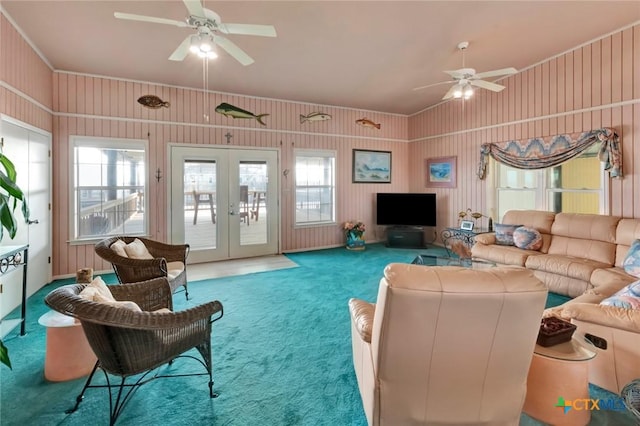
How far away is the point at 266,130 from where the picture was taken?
6.00m

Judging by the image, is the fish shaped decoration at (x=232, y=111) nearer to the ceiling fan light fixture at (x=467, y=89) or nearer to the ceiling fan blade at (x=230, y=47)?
the ceiling fan blade at (x=230, y=47)

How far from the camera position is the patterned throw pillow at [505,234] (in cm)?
469

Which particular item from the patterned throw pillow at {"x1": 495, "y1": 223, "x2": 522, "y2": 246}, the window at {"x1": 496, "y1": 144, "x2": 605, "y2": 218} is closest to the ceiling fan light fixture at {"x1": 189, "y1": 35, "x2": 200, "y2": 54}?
the patterned throw pillow at {"x1": 495, "y1": 223, "x2": 522, "y2": 246}

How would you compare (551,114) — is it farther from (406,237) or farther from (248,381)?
(248,381)

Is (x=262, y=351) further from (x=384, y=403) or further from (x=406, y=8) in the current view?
(x=406, y=8)

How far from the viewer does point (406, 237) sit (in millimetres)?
6699

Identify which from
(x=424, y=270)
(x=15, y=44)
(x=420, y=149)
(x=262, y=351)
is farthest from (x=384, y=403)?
(x=420, y=149)

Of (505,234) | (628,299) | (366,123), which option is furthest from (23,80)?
(505,234)

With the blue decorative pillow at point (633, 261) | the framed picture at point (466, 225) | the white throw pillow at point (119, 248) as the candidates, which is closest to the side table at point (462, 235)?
the framed picture at point (466, 225)

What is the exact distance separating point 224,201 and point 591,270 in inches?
210

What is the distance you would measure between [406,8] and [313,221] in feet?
13.8

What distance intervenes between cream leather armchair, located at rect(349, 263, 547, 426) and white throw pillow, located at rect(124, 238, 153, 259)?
2803 mm

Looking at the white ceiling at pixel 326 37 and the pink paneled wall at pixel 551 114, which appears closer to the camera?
the white ceiling at pixel 326 37

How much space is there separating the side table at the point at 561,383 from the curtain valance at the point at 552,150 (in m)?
3.59
